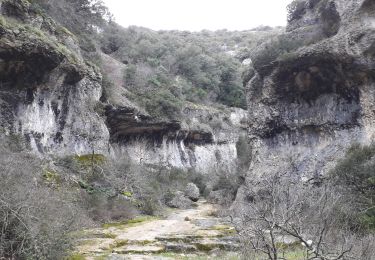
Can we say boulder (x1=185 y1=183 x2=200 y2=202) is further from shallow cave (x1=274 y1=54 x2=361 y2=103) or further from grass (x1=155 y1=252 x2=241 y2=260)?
grass (x1=155 y1=252 x2=241 y2=260)

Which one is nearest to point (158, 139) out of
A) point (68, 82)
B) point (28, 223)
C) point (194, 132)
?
point (194, 132)

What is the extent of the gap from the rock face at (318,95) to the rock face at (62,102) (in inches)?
330

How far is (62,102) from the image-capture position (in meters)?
19.2

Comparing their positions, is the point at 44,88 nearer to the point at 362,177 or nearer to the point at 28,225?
the point at 28,225

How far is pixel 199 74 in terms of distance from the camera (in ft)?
140

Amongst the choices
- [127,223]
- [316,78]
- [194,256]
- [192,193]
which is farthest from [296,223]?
[192,193]

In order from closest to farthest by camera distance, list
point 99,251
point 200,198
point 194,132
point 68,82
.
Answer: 1. point 99,251
2. point 68,82
3. point 200,198
4. point 194,132

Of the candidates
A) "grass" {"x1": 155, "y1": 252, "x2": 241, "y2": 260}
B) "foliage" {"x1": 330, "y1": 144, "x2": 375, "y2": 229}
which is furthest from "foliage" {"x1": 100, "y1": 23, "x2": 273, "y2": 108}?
"grass" {"x1": 155, "y1": 252, "x2": 241, "y2": 260}

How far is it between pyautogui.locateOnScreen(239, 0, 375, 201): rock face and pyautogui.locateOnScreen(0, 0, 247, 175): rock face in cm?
839

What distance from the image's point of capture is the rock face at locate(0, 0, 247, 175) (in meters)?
15.9

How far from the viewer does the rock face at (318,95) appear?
15109 millimetres

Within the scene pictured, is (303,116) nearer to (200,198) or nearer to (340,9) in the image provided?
(340,9)

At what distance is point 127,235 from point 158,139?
60.2 ft

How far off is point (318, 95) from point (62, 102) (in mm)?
11891
